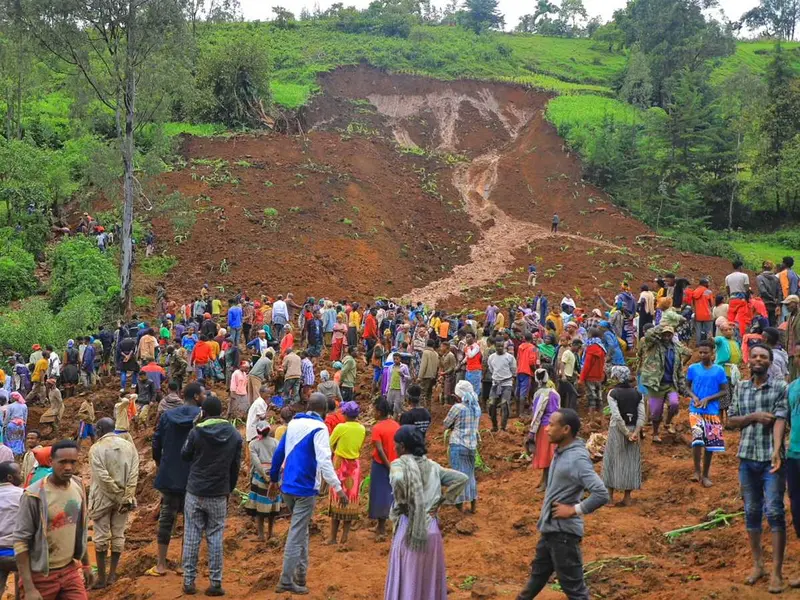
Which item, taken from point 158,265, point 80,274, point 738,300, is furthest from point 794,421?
point 158,265

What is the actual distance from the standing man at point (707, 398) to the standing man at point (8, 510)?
22.5 ft

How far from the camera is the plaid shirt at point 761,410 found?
6508 mm

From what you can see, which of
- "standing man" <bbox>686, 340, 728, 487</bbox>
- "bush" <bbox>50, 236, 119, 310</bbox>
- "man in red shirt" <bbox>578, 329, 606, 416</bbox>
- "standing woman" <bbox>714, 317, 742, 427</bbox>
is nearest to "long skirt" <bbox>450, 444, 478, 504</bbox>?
"standing man" <bbox>686, 340, 728, 487</bbox>

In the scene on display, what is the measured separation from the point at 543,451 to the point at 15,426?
8.62 meters

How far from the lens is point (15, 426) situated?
1360 cm

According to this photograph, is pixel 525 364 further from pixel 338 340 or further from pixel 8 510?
pixel 8 510

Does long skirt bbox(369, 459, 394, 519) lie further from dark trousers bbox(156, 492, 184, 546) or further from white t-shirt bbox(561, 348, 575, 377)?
white t-shirt bbox(561, 348, 575, 377)

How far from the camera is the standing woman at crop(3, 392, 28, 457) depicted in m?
13.6

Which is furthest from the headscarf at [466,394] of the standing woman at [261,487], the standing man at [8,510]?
the standing man at [8,510]

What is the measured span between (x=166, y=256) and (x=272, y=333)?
10.6 metres

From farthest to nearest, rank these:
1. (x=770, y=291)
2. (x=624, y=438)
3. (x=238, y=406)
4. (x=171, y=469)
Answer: (x=770, y=291) → (x=238, y=406) → (x=624, y=438) → (x=171, y=469)

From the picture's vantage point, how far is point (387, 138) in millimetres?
48250

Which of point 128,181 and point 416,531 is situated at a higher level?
point 128,181

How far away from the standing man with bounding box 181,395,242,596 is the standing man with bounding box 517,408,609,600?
2786mm
